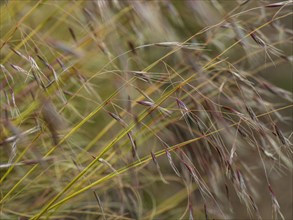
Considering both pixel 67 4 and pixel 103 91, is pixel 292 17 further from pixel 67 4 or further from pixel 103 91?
pixel 67 4

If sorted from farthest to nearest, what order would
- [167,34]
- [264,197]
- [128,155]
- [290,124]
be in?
[290,124] < [264,197] < [128,155] < [167,34]

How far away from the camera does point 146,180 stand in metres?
2.13

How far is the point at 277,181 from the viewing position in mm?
2375

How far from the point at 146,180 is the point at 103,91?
0.34 metres

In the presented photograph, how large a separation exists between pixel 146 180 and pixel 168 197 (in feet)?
0.52

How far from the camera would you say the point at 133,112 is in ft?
4.74

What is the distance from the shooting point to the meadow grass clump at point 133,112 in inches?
48.9

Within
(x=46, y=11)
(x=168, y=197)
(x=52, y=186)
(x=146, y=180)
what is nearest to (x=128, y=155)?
(x=52, y=186)

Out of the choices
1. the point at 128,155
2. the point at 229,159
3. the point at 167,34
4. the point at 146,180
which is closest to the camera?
the point at 167,34

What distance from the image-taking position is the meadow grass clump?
48.9 inches

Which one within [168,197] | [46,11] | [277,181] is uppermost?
[46,11]

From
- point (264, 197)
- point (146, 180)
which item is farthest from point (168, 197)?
point (264, 197)

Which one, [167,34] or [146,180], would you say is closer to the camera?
[167,34]

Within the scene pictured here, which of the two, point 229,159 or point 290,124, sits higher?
point 229,159
